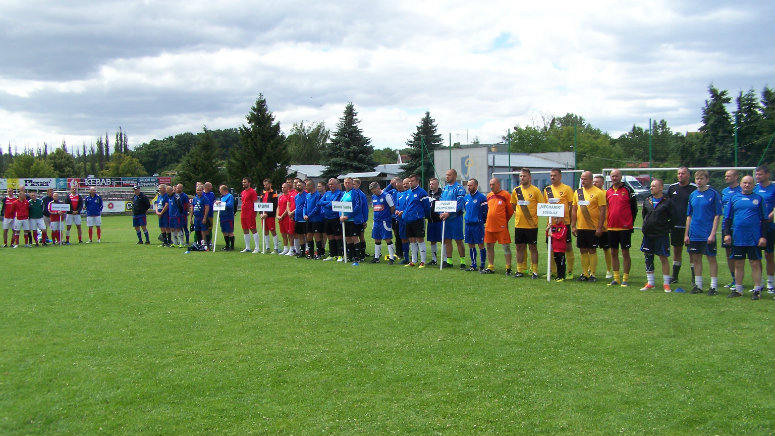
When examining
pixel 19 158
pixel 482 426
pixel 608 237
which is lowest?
pixel 482 426

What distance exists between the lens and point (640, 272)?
11.8 m

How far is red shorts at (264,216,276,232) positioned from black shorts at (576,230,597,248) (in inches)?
379

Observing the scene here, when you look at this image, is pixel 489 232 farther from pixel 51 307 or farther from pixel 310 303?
pixel 51 307

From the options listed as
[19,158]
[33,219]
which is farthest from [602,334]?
[19,158]

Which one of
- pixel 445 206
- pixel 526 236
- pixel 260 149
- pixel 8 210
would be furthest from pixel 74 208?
pixel 260 149

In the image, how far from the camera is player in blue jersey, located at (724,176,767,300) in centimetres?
873

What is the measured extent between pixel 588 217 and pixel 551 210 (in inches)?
27.7

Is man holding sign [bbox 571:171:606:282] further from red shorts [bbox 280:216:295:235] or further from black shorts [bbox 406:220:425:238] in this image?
red shorts [bbox 280:216:295:235]

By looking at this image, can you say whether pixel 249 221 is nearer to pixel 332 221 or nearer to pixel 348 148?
pixel 332 221

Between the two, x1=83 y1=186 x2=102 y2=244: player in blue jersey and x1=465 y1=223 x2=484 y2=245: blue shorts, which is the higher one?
x1=83 y1=186 x2=102 y2=244: player in blue jersey

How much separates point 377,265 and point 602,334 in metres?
7.21

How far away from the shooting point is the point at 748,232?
28.7 feet

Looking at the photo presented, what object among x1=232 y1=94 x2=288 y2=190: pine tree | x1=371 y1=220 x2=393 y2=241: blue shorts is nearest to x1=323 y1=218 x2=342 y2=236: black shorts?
x1=371 y1=220 x2=393 y2=241: blue shorts

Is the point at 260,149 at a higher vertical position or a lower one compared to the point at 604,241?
higher
